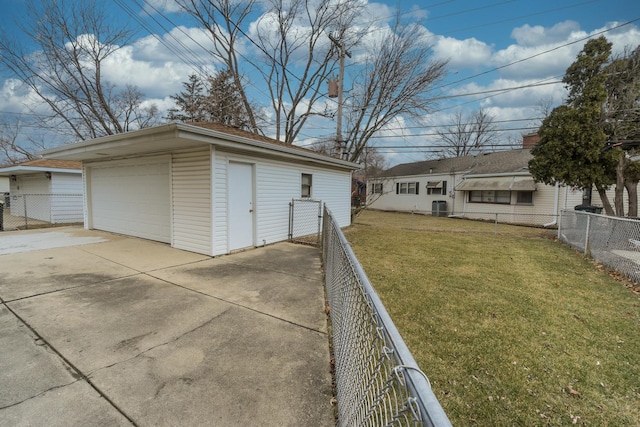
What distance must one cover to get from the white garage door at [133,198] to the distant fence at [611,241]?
10.6 meters

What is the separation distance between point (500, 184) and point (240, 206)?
16.0 m

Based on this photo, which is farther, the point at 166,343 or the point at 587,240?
the point at 587,240

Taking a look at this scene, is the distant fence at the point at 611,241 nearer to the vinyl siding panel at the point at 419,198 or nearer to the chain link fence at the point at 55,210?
the vinyl siding panel at the point at 419,198

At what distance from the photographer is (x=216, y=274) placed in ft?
17.1

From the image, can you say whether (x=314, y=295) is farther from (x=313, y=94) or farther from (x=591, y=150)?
(x=313, y=94)

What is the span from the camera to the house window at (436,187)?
68.8ft

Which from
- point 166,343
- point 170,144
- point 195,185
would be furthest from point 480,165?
point 166,343

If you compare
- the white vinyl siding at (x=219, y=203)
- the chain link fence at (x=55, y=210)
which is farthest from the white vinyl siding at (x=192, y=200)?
the chain link fence at (x=55, y=210)

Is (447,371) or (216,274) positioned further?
(216,274)

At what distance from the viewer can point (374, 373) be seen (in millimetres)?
1268

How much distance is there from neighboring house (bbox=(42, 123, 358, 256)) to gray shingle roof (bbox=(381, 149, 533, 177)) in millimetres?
13128

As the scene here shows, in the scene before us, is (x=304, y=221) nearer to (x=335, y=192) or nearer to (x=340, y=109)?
(x=335, y=192)

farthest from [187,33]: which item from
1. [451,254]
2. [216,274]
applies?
[451,254]

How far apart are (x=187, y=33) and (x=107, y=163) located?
10105 mm
